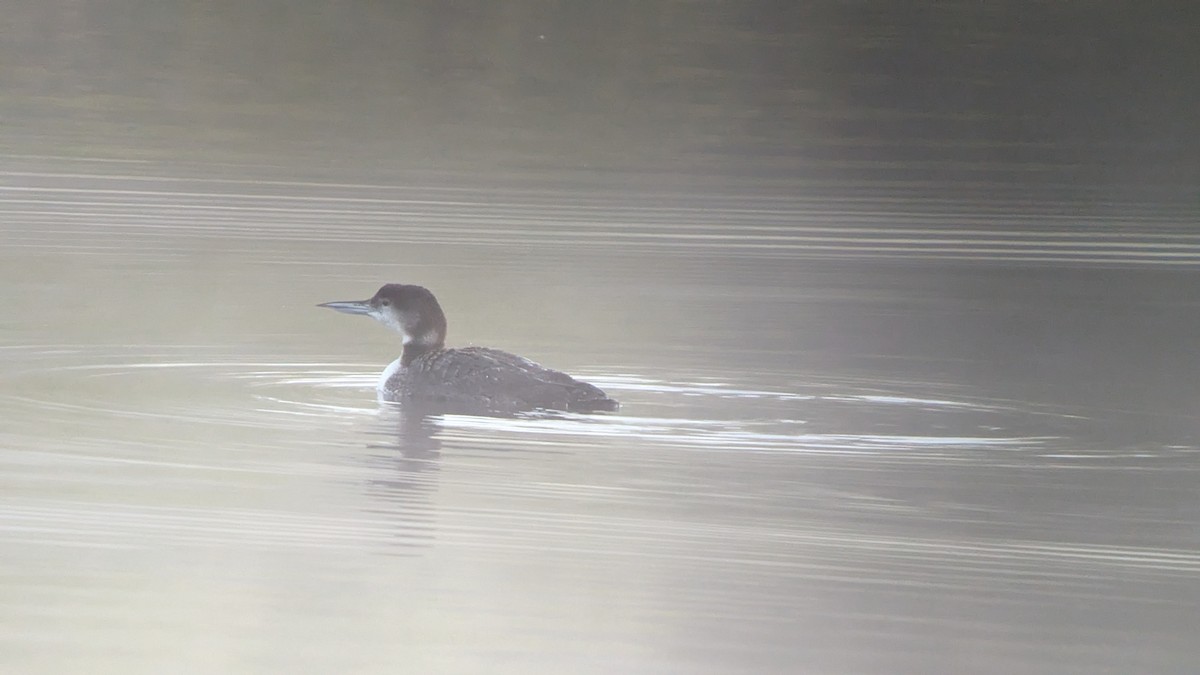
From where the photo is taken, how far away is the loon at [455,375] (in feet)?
12.8

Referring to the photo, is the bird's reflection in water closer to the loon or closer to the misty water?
the misty water

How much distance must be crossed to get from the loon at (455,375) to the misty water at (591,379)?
71mm

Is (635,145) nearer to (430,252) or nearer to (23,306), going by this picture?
(430,252)

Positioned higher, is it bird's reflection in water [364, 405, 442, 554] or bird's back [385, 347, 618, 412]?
bird's back [385, 347, 618, 412]

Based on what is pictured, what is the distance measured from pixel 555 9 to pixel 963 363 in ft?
19.2

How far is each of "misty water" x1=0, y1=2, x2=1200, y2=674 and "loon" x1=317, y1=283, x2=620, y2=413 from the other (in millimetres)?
71

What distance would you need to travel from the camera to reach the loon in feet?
12.8

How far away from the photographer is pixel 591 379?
4246 mm

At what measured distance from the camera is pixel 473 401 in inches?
158

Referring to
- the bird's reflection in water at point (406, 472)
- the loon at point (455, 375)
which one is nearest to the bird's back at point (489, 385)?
the loon at point (455, 375)

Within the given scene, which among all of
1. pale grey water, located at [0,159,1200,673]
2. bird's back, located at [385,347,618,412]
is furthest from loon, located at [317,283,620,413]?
pale grey water, located at [0,159,1200,673]

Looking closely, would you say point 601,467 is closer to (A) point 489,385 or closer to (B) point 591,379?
(A) point 489,385

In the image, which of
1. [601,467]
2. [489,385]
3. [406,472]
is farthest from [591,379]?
[406,472]

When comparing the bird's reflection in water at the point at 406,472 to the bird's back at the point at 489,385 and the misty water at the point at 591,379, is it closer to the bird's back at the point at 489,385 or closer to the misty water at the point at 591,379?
the misty water at the point at 591,379
